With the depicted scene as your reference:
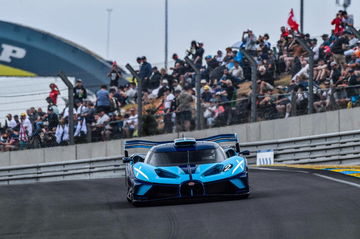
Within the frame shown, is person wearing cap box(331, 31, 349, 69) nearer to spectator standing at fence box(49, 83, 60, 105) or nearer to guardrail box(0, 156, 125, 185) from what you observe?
guardrail box(0, 156, 125, 185)

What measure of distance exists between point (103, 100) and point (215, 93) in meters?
3.57

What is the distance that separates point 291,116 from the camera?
931 inches

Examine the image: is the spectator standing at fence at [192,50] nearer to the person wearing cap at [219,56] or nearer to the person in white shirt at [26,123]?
the person wearing cap at [219,56]

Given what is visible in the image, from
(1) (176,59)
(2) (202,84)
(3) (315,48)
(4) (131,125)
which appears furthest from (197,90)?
(3) (315,48)

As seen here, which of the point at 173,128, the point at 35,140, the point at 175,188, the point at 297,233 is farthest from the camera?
the point at 35,140

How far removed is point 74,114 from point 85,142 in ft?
2.74

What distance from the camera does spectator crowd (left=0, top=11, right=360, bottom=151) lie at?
→ 22.0 metres

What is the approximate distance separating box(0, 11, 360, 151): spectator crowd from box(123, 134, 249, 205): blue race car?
666cm

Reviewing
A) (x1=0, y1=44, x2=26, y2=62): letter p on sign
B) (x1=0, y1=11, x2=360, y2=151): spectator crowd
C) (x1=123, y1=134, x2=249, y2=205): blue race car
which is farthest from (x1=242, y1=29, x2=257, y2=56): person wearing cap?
(x1=0, y1=44, x2=26, y2=62): letter p on sign

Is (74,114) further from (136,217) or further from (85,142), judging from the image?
(136,217)

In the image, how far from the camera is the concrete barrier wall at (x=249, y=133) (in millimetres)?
22734

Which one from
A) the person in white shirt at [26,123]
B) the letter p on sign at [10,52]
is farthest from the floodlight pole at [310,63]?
the letter p on sign at [10,52]

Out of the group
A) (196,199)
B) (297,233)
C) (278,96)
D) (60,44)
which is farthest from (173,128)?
(60,44)

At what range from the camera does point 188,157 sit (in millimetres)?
15281
